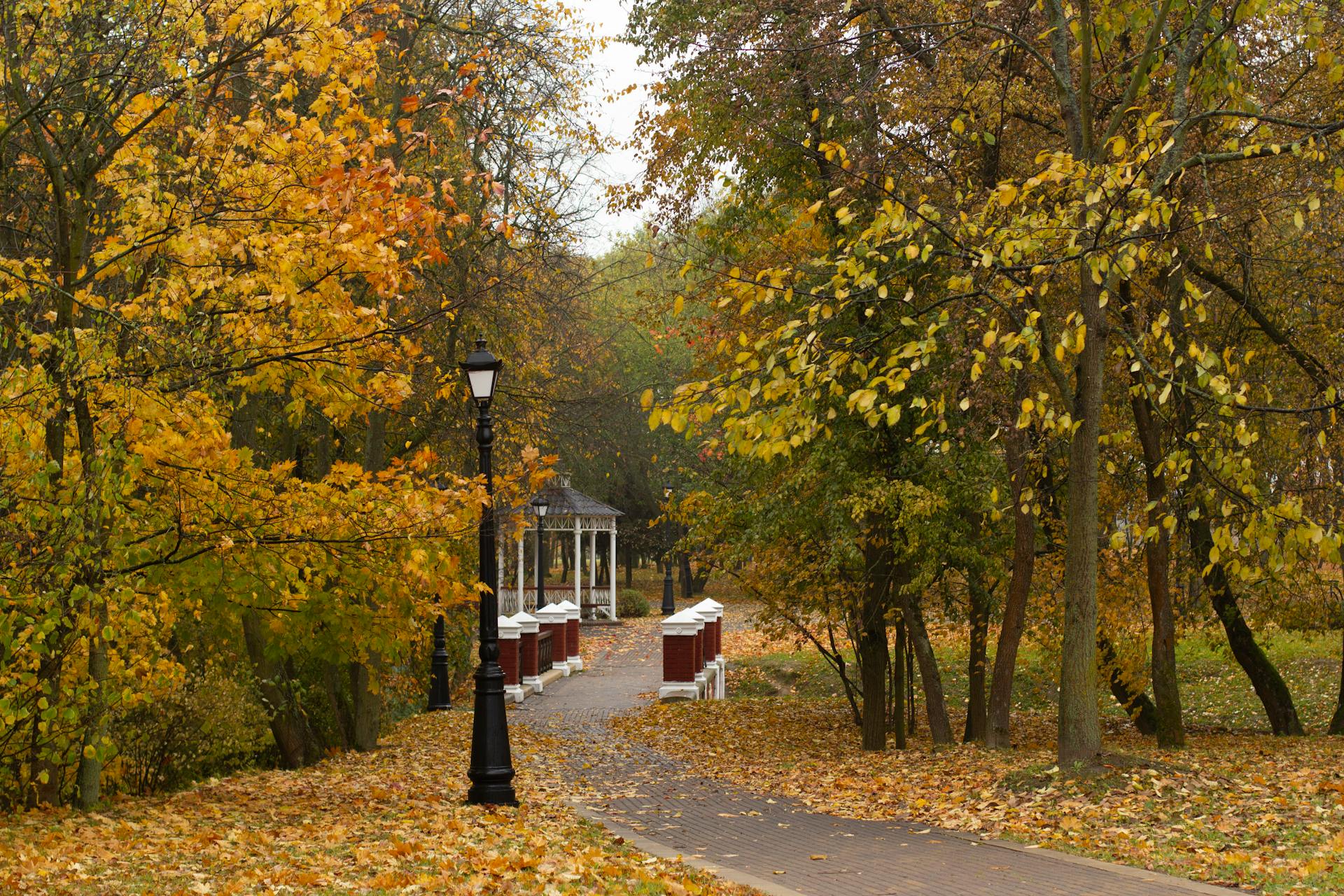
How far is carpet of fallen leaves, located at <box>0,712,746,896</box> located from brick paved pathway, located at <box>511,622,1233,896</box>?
56cm

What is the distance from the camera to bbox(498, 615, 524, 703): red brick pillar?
2125cm

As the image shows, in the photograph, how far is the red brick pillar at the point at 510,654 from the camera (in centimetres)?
2125

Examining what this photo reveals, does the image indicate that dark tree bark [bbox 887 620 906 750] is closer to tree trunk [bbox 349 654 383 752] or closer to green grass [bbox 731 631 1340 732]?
green grass [bbox 731 631 1340 732]

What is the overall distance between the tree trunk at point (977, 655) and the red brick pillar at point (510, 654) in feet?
27.8

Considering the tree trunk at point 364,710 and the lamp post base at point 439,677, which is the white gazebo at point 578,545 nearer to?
the lamp post base at point 439,677

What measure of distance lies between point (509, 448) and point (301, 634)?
921 centimetres

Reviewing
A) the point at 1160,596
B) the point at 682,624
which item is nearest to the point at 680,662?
the point at 682,624

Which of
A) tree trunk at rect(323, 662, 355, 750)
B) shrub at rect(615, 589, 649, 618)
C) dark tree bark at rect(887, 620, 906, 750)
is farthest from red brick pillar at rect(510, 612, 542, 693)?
shrub at rect(615, 589, 649, 618)

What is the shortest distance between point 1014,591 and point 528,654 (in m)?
A: 12.5

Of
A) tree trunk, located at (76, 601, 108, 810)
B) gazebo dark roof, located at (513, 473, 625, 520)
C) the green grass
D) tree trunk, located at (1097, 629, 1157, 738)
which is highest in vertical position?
gazebo dark roof, located at (513, 473, 625, 520)

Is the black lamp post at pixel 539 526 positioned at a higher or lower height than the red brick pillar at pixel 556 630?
higher

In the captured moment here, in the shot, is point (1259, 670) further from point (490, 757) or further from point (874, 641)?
point (490, 757)

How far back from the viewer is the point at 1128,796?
902 cm

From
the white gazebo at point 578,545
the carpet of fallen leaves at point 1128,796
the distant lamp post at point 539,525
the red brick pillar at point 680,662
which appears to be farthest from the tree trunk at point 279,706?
the white gazebo at point 578,545
